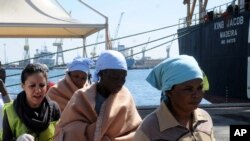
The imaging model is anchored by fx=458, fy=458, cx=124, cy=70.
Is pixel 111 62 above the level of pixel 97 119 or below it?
above

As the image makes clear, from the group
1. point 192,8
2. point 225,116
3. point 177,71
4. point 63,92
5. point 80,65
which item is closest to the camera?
point 177,71

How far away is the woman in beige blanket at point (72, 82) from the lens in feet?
14.3

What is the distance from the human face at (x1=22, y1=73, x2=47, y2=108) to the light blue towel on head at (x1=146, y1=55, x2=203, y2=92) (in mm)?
1123

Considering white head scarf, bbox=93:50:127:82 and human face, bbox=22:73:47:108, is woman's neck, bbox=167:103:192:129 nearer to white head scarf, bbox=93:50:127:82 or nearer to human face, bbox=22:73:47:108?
white head scarf, bbox=93:50:127:82

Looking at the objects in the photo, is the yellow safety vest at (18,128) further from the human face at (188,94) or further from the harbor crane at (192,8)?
the harbor crane at (192,8)

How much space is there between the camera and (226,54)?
656 inches

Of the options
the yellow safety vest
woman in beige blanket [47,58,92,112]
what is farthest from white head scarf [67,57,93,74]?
the yellow safety vest

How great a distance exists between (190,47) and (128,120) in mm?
18391

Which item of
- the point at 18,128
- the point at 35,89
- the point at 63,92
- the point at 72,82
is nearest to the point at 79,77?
the point at 72,82

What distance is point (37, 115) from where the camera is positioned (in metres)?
3.23

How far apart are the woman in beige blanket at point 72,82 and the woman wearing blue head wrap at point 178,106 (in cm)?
203

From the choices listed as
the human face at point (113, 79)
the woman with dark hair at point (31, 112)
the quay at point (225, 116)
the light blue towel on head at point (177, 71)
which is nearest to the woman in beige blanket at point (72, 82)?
the woman with dark hair at point (31, 112)

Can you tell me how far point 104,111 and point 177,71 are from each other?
86 cm

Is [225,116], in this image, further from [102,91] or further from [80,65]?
[102,91]
